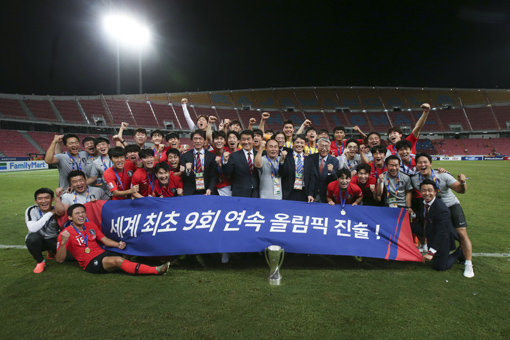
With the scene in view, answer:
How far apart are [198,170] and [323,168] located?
2027 mm

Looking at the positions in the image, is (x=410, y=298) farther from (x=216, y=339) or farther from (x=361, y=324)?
(x=216, y=339)

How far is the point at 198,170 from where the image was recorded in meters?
4.32

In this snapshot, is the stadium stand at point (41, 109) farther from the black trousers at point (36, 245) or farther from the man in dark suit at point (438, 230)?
the man in dark suit at point (438, 230)

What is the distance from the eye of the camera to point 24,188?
12188 millimetres

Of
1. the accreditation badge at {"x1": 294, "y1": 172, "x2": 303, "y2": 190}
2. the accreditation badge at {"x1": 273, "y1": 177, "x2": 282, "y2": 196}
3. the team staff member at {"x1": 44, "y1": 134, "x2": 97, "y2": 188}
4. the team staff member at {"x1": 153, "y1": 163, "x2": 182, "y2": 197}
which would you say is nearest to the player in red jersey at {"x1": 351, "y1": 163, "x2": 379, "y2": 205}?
the accreditation badge at {"x1": 294, "y1": 172, "x2": 303, "y2": 190}

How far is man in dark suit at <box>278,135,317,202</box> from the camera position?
4316mm

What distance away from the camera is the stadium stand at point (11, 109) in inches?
1359

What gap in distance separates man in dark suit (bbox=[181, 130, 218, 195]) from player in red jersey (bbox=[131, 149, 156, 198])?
0.48m

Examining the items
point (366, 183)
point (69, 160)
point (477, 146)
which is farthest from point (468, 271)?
point (477, 146)

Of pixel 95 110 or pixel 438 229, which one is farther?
pixel 95 110

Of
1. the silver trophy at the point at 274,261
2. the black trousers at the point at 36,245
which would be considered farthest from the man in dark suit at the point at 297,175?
the black trousers at the point at 36,245

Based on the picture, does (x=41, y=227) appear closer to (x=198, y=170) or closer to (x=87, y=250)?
(x=87, y=250)

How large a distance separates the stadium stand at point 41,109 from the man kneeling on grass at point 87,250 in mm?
43648

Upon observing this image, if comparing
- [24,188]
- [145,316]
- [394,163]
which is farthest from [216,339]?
[24,188]
